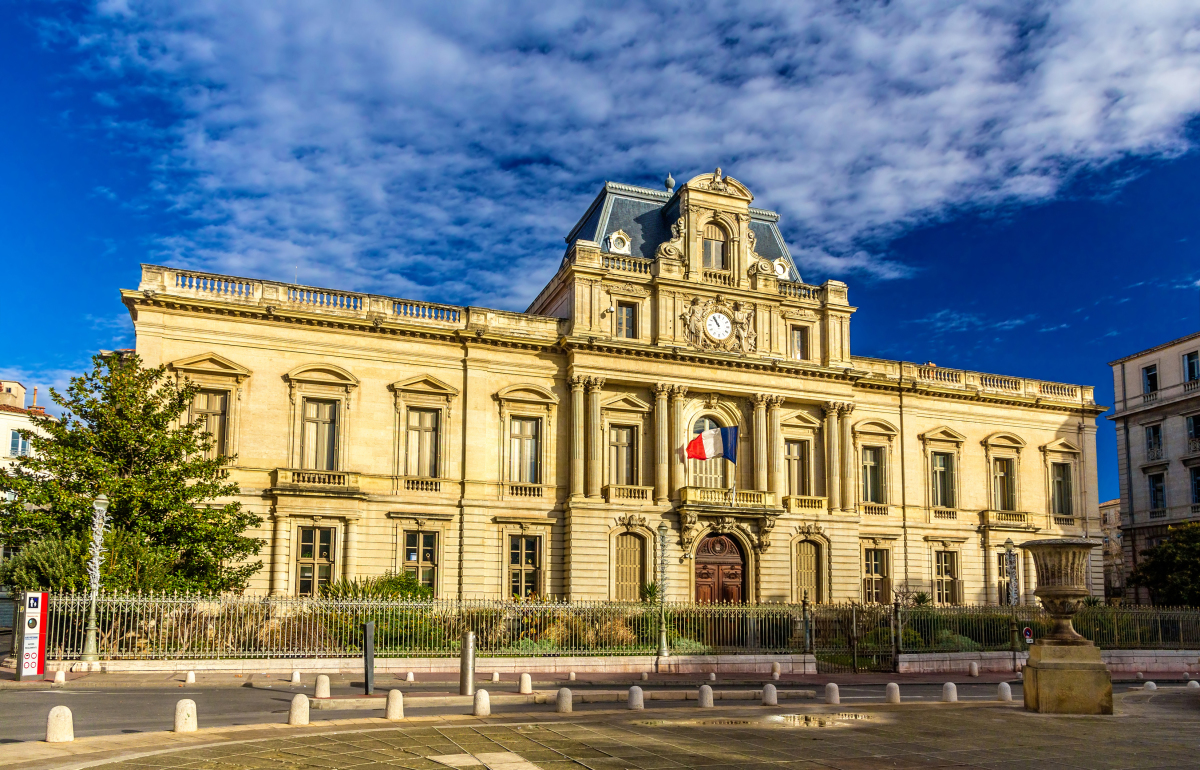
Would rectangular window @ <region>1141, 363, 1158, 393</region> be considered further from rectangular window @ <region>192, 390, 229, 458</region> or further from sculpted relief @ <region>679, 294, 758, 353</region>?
rectangular window @ <region>192, 390, 229, 458</region>

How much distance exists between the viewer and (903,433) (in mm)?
43625

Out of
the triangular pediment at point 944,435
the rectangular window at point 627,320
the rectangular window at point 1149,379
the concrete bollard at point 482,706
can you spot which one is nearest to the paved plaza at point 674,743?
the concrete bollard at point 482,706

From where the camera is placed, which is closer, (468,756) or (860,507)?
(468,756)

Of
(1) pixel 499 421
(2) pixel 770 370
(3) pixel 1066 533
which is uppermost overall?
(2) pixel 770 370

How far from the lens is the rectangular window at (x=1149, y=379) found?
174ft

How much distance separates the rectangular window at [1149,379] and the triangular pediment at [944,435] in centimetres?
1581

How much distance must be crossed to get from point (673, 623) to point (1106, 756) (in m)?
16.7

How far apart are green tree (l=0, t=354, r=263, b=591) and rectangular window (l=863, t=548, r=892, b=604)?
82.9 ft

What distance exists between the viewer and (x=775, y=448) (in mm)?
39406

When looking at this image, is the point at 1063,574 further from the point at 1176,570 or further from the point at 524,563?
the point at 1176,570

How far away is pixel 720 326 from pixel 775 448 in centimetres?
537

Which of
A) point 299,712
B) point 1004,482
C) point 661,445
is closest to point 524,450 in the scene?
point 661,445

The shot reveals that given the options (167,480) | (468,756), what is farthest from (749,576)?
(468,756)

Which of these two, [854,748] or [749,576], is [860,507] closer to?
[749,576]
